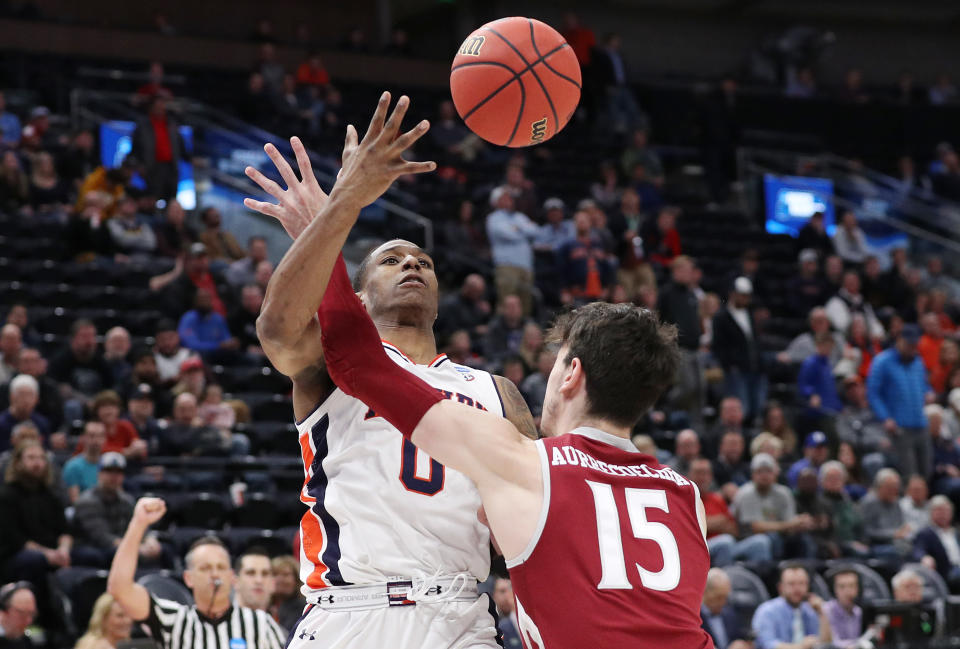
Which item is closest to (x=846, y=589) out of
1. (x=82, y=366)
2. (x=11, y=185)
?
(x=82, y=366)

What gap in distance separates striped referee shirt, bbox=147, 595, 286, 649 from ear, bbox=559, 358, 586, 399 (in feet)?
14.3

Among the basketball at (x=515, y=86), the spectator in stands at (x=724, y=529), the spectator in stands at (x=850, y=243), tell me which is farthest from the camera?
the spectator in stands at (x=850, y=243)

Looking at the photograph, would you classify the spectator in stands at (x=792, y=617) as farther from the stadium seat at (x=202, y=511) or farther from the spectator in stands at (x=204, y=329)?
the spectator in stands at (x=204, y=329)

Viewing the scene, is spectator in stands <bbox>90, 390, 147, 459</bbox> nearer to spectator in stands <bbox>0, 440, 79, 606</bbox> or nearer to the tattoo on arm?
spectator in stands <bbox>0, 440, 79, 606</bbox>

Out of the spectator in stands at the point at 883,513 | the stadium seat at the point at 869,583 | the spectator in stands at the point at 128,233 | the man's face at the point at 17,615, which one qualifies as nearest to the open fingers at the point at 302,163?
the man's face at the point at 17,615

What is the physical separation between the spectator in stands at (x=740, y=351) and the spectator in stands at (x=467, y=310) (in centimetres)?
261

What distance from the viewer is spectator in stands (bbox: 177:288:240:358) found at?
42.5 ft

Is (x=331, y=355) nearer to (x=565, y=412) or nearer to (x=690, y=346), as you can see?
(x=565, y=412)

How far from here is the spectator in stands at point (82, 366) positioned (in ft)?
38.1

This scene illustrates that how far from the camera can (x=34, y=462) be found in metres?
9.41

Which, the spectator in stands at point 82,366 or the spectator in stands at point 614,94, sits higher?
the spectator in stands at point 614,94

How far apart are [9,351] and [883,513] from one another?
8375 mm

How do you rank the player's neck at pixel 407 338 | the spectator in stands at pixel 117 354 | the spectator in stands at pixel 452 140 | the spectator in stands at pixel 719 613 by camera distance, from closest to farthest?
the player's neck at pixel 407 338
the spectator in stands at pixel 719 613
the spectator in stands at pixel 117 354
the spectator in stands at pixel 452 140

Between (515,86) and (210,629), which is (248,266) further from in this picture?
(515,86)
